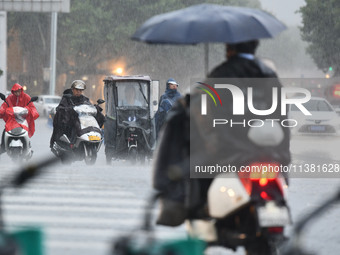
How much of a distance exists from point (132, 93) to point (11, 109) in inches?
103

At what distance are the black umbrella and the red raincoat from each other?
11608 millimetres

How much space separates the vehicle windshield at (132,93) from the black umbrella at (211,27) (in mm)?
12501

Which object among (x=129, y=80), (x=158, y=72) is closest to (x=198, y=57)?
(x=158, y=72)

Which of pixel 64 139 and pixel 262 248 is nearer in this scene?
pixel 262 248

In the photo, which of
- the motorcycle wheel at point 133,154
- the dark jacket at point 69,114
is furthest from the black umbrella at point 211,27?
→ the motorcycle wheel at point 133,154

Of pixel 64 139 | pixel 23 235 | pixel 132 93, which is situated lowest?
pixel 64 139

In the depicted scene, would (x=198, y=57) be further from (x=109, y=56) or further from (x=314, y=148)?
(x=314, y=148)

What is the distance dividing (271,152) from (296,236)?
1354 millimetres

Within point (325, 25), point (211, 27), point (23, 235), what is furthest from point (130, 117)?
point (325, 25)

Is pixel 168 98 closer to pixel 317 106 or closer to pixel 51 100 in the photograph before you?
pixel 317 106

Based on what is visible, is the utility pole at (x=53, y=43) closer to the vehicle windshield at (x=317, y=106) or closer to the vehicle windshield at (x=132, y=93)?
the vehicle windshield at (x=317, y=106)

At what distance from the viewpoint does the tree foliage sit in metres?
56.7

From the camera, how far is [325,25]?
58.0 meters

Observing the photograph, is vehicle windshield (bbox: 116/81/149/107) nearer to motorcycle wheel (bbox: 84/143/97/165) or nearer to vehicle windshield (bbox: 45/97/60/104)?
motorcycle wheel (bbox: 84/143/97/165)
